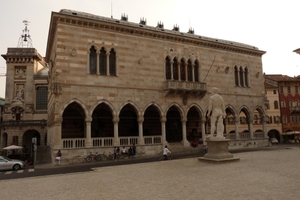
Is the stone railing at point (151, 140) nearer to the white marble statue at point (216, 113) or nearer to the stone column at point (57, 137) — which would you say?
the stone column at point (57, 137)

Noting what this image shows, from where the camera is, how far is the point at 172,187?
949cm

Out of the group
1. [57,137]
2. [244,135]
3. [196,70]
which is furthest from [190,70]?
[57,137]

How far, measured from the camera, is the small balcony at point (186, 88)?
2511 centimetres

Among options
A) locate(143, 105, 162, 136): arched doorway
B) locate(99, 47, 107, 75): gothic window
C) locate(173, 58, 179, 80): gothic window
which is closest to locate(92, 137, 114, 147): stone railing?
locate(99, 47, 107, 75): gothic window

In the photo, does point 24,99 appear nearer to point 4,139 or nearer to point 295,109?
point 4,139

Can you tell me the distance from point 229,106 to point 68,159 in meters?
18.8

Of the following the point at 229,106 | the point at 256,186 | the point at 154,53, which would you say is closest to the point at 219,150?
the point at 256,186

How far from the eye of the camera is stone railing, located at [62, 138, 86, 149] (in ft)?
67.6

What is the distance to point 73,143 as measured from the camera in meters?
20.6

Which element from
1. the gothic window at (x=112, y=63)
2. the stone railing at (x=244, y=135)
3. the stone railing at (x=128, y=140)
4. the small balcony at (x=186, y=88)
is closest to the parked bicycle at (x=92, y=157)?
the stone railing at (x=128, y=140)

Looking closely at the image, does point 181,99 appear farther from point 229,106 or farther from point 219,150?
point 219,150

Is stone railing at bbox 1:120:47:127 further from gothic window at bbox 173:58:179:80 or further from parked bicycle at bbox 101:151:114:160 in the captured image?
gothic window at bbox 173:58:179:80

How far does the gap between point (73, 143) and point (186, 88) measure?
1227cm

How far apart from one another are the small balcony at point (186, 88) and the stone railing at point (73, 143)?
377 inches
